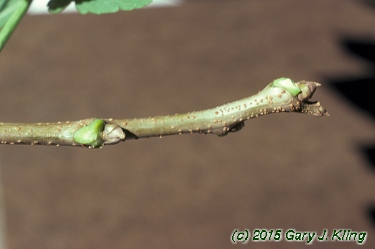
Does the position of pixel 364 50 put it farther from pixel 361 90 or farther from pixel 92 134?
pixel 92 134

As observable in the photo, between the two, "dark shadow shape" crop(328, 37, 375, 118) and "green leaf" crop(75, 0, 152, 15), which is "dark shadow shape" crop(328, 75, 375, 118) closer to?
"dark shadow shape" crop(328, 37, 375, 118)

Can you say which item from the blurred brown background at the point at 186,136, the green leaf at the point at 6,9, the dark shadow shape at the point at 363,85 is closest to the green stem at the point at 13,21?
the green leaf at the point at 6,9

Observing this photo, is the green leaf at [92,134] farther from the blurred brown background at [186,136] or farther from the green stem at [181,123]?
the blurred brown background at [186,136]

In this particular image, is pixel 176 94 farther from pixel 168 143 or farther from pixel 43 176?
pixel 43 176

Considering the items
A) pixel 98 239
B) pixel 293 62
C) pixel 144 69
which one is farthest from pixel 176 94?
pixel 98 239

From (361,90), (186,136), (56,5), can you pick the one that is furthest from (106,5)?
(186,136)

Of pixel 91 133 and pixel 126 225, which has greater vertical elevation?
pixel 91 133
